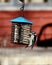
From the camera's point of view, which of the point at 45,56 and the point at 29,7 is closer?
the point at 45,56

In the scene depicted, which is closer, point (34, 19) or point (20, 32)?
point (20, 32)

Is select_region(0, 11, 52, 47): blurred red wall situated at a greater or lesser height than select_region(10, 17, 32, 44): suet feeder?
lesser

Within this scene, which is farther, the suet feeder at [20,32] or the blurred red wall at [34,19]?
the blurred red wall at [34,19]

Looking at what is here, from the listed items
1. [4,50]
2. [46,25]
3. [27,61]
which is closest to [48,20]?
[46,25]

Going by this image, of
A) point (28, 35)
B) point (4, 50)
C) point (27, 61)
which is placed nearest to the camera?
point (28, 35)

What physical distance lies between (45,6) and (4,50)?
1718 millimetres

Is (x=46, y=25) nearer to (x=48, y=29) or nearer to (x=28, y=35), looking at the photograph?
(x=48, y=29)

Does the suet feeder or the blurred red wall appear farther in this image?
the blurred red wall

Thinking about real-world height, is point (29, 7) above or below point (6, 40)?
above

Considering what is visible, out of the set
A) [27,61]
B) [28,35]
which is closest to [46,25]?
[27,61]

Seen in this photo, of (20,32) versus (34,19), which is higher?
(20,32)

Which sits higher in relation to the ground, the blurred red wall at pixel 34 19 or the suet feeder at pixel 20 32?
the suet feeder at pixel 20 32

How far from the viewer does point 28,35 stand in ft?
23.5

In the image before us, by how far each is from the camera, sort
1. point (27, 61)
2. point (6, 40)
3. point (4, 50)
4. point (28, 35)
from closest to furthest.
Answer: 1. point (28, 35)
2. point (27, 61)
3. point (4, 50)
4. point (6, 40)
